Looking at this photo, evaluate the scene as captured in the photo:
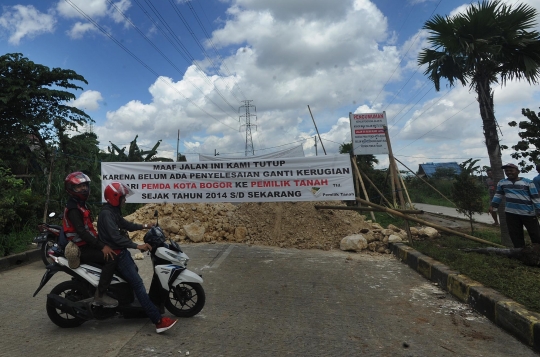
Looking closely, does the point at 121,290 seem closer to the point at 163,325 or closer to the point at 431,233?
the point at 163,325

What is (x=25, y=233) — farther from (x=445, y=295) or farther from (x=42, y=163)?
(x=445, y=295)

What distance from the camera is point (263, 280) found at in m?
6.01

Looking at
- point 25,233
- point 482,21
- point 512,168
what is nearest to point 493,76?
point 482,21

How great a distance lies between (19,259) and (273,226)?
18.4ft

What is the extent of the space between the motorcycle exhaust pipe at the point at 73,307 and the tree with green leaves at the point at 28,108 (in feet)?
29.7

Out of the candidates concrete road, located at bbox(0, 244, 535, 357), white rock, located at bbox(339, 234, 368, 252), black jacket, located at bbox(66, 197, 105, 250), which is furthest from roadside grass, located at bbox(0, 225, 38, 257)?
white rock, located at bbox(339, 234, 368, 252)

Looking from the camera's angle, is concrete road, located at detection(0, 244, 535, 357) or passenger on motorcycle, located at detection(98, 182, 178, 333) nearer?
concrete road, located at detection(0, 244, 535, 357)

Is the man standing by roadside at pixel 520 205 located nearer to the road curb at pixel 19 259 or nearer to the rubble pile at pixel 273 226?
the rubble pile at pixel 273 226

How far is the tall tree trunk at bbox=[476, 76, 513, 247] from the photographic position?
7.79 metres

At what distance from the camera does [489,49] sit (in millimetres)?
7449

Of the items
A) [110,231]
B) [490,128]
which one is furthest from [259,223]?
[110,231]

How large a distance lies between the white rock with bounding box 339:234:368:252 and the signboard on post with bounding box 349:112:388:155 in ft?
16.6

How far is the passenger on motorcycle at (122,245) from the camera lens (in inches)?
146

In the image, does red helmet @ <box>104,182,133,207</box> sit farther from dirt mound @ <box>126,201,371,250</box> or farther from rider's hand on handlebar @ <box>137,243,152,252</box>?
dirt mound @ <box>126,201,371,250</box>
